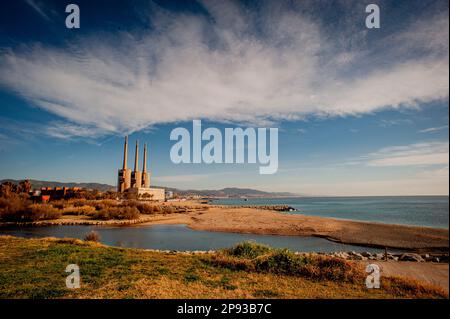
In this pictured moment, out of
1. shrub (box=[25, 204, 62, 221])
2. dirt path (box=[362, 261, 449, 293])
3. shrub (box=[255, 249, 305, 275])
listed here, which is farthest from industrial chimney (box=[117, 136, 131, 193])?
dirt path (box=[362, 261, 449, 293])

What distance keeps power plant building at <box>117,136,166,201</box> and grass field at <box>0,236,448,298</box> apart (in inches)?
4272

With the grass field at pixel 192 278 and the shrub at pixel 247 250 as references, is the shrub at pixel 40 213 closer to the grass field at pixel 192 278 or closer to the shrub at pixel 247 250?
the grass field at pixel 192 278

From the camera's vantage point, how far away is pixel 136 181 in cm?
13338

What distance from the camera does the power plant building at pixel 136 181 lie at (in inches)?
4892

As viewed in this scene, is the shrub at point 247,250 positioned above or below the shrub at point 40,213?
above

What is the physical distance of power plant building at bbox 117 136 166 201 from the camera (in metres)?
124

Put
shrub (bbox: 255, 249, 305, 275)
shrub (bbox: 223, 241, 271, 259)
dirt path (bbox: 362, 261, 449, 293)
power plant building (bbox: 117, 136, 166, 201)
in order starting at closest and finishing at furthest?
dirt path (bbox: 362, 261, 449, 293), shrub (bbox: 255, 249, 305, 275), shrub (bbox: 223, 241, 271, 259), power plant building (bbox: 117, 136, 166, 201)

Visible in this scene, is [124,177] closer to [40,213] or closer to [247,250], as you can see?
[40,213]

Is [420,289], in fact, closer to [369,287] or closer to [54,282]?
[369,287]

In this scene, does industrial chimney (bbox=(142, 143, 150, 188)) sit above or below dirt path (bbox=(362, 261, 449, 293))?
above

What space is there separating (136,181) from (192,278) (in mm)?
128491

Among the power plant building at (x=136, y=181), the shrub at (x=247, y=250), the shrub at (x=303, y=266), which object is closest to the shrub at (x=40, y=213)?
the shrub at (x=247, y=250)

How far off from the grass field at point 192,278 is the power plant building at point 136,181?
356ft

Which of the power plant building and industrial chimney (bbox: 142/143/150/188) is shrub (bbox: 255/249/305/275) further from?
industrial chimney (bbox: 142/143/150/188)
